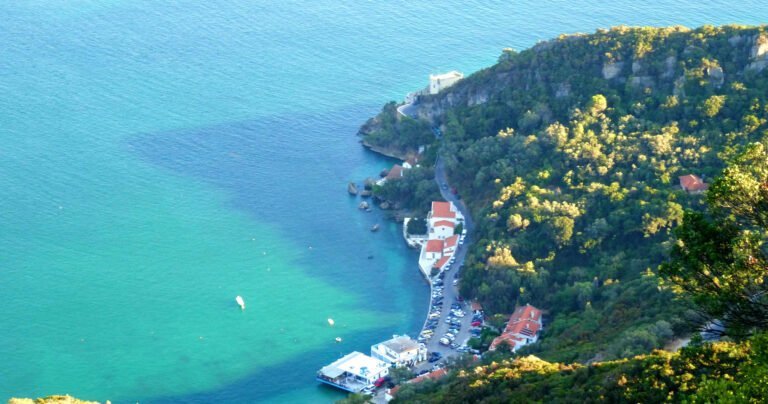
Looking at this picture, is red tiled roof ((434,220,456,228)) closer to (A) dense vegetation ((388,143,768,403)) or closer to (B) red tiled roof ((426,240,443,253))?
(B) red tiled roof ((426,240,443,253))

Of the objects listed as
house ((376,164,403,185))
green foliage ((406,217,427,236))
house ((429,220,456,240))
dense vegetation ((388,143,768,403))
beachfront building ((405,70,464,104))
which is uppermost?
beachfront building ((405,70,464,104))

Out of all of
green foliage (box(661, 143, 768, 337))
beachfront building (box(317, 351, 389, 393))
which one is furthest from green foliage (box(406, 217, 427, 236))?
green foliage (box(661, 143, 768, 337))

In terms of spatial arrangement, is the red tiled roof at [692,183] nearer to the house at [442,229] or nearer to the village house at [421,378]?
the house at [442,229]

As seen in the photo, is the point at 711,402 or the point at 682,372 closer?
the point at 711,402

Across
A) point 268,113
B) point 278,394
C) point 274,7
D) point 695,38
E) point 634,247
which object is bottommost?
point 278,394

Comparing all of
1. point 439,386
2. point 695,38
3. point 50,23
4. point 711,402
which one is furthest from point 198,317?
point 50,23

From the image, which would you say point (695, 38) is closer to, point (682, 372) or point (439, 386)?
point (439, 386)
